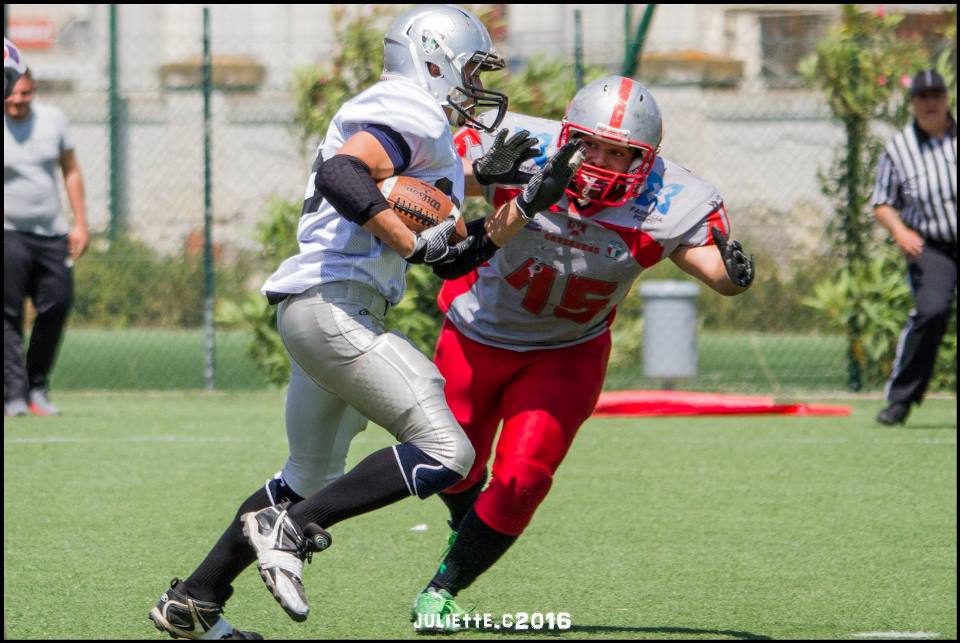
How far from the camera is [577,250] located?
4.59 m

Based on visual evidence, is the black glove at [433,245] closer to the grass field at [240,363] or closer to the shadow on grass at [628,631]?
the shadow on grass at [628,631]

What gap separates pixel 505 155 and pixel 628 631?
136 cm

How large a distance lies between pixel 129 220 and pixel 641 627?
39.1ft

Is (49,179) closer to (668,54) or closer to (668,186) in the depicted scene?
(668,186)

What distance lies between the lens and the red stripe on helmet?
439 centimetres

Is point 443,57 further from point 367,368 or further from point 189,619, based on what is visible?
point 189,619

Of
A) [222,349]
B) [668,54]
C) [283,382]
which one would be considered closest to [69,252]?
[283,382]

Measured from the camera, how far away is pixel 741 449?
787cm

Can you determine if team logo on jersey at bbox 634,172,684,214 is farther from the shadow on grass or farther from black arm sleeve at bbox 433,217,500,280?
the shadow on grass

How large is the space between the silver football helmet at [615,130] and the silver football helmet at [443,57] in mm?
370

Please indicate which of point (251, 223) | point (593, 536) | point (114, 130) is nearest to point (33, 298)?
point (114, 130)

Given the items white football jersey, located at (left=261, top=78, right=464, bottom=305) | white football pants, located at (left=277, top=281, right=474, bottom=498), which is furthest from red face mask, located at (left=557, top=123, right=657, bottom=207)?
white football pants, located at (left=277, top=281, right=474, bottom=498)

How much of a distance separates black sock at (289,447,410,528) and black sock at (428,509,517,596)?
55cm

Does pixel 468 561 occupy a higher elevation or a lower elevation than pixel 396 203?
lower
